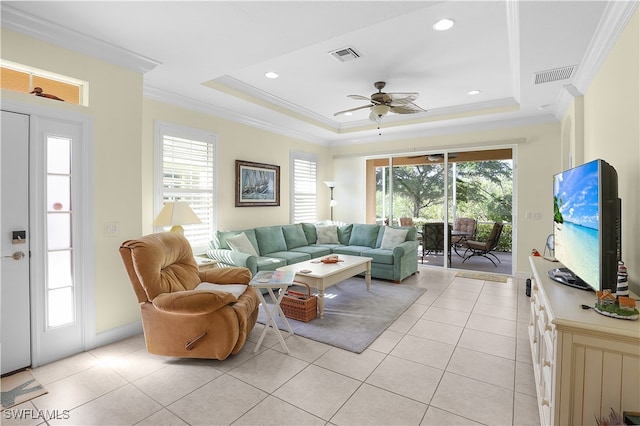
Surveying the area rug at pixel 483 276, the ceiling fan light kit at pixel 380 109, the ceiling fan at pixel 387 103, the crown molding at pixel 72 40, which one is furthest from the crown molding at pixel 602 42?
the crown molding at pixel 72 40

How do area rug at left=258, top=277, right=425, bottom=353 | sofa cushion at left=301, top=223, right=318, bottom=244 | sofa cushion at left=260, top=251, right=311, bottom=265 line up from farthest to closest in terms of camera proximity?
sofa cushion at left=301, top=223, right=318, bottom=244
sofa cushion at left=260, top=251, right=311, bottom=265
area rug at left=258, top=277, right=425, bottom=353

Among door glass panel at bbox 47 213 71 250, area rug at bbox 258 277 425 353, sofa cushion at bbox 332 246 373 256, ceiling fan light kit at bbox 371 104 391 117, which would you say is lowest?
area rug at bbox 258 277 425 353

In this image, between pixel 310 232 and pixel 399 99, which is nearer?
pixel 399 99

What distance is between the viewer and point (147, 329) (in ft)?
8.92

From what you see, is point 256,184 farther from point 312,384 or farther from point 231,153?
point 312,384

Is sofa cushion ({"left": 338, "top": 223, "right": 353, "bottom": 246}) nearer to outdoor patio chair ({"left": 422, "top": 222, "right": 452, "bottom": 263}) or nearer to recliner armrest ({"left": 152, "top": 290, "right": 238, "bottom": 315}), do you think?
outdoor patio chair ({"left": 422, "top": 222, "right": 452, "bottom": 263})

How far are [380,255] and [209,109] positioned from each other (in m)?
3.47

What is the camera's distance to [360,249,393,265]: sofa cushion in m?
5.22

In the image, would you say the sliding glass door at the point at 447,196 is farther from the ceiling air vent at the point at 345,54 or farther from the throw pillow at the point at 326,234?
the ceiling air vent at the point at 345,54

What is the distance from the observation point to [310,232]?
6387 millimetres

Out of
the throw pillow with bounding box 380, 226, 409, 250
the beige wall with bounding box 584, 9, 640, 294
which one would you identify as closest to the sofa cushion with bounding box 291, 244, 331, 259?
the throw pillow with bounding box 380, 226, 409, 250

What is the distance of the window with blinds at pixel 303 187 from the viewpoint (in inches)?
257

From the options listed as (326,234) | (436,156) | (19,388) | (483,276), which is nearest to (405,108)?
(436,156)

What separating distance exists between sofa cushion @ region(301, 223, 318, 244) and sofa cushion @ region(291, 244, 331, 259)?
0.39 meters
